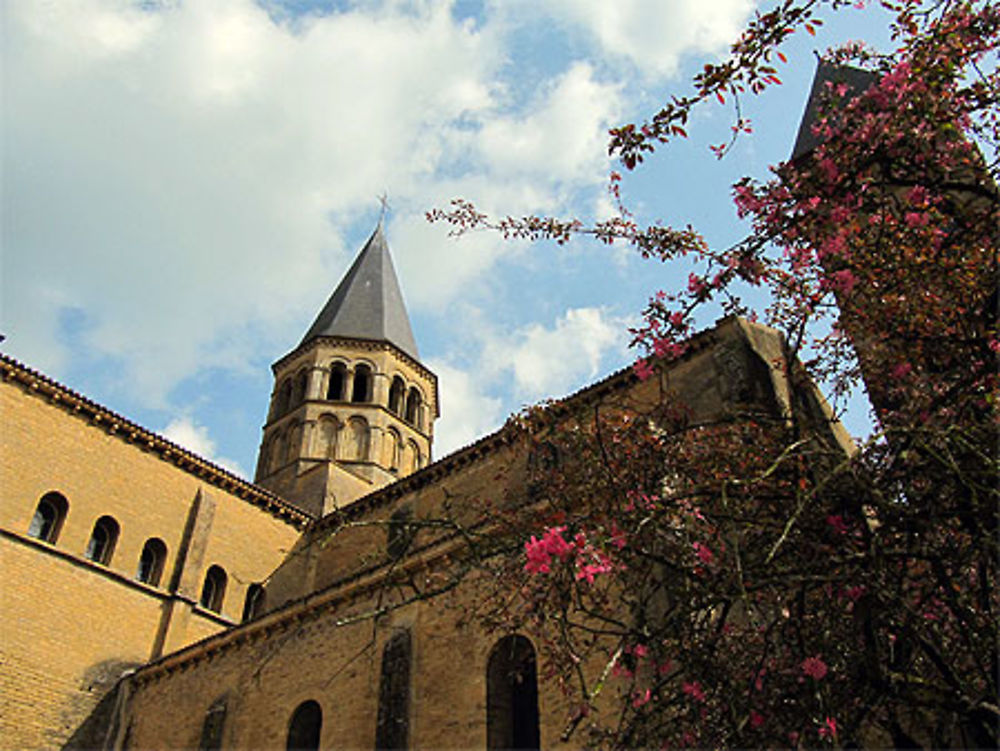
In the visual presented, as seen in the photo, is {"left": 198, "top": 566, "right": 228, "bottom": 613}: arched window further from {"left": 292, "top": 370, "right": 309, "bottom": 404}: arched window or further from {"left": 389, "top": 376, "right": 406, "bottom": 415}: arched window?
{"left": 389, "top": 376, "right": 406, "bottom": 415}: arched window

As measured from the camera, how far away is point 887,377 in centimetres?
556

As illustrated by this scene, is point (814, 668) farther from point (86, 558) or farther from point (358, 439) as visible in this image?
point (358, 439)

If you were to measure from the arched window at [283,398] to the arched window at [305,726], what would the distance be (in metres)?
16.8

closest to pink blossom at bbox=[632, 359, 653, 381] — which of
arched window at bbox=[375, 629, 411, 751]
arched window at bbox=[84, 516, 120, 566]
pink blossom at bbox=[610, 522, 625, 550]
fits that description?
pink blossom at bbox=[610, 522, 625, 550]

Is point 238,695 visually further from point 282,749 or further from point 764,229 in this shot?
point 764,229

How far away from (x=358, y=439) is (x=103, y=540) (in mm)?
10025

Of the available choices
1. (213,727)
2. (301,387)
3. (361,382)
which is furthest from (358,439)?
(213,727)

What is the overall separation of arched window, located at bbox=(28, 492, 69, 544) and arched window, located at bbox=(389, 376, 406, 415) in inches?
481

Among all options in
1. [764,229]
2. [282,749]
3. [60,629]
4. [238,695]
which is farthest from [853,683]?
[60,629]

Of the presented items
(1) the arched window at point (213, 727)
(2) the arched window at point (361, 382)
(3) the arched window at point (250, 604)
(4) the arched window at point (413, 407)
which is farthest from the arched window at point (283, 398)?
(1) the arched window at point (213, 727)

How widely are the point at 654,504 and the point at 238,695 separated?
36.8ft

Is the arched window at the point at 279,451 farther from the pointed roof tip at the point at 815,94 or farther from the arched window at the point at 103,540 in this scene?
the pointed roof tip at the point at 815,94

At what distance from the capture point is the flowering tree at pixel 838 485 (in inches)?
156

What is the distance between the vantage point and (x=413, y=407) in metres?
28.7
